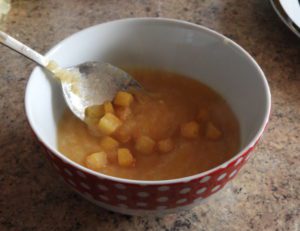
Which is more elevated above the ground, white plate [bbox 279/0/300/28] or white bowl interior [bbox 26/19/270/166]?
white bowl interior [bbox 26/19/270/166]

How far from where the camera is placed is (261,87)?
0.68 metres

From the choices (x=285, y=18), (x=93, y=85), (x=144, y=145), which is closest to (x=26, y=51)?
(x=93, y=85)

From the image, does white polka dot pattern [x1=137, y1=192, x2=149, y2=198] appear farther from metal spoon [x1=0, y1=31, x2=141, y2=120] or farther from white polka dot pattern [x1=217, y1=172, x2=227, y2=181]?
metal spoon [x1=0, y1=31, x2=141, y2=120]

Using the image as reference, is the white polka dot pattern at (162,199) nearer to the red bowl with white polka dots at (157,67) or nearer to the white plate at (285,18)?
the red bowl with white polka dots at (157,67)

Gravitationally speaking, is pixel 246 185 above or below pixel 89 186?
below

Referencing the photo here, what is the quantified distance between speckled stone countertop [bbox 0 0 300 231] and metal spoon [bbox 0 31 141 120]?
0.11 meters

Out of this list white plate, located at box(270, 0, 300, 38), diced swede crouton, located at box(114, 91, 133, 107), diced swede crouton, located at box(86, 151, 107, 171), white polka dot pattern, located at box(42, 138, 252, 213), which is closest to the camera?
white polka dot pattern, located at box(42, 138, 252, 213)

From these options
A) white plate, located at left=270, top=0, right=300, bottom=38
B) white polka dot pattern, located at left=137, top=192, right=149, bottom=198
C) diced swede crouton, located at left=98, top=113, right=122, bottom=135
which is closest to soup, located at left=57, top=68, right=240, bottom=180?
diced swede crouton, located at left=98, top=113, right=122, bottom=135

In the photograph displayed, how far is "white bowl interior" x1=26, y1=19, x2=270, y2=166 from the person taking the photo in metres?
0.70

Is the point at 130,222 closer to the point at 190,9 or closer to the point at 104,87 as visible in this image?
the point at 104,87

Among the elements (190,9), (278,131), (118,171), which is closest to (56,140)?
(118,171)

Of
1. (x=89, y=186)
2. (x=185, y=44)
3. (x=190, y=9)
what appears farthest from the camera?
(x=190, y=9)

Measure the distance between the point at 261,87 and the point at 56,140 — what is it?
0.34 m

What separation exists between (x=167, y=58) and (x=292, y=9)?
34 centimetres
